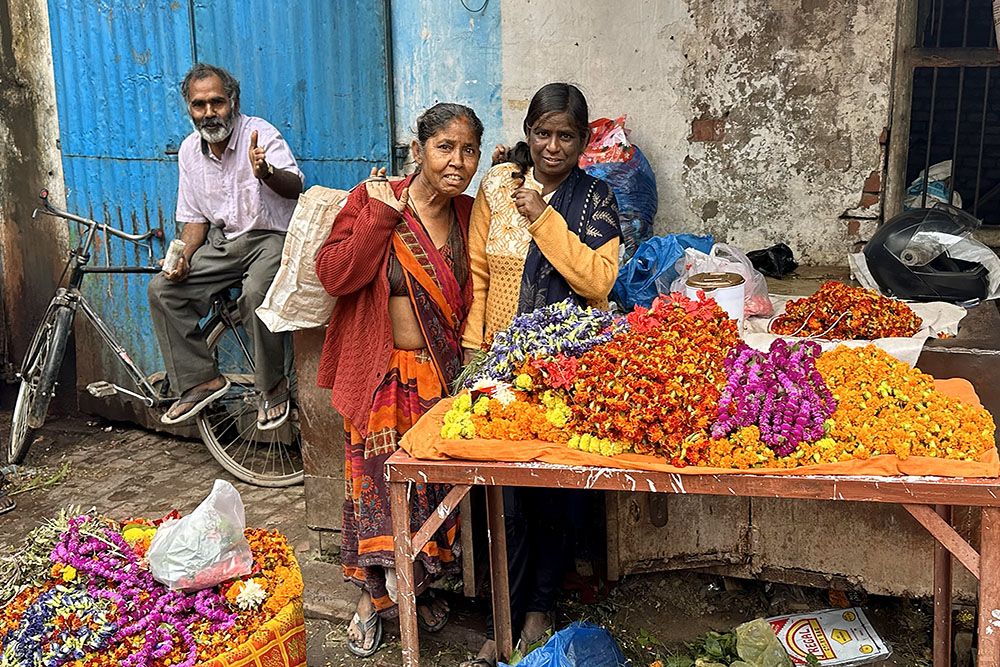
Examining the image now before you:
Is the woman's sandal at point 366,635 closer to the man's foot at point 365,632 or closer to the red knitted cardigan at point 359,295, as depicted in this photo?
the man's foot at point 365,632

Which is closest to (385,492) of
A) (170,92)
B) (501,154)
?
(501,154)

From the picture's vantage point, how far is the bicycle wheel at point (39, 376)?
5422 millimetres

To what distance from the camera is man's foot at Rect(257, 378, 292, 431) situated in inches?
199

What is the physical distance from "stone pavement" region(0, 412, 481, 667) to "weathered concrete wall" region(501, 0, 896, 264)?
2.52m

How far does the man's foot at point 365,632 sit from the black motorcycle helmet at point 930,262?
266 centimetres

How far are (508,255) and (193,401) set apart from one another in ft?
8.65

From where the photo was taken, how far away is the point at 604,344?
9.60ft

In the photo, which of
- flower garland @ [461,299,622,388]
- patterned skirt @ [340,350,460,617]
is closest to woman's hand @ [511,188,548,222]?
flower garland @ [461,299,622,388]

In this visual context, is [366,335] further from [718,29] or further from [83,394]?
[83,394]

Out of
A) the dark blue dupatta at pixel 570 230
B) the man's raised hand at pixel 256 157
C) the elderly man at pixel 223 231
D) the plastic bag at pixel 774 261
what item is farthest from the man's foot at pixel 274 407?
the plastic bag at pixel 774 261

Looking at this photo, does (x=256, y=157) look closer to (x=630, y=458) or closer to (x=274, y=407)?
(x=274, y=407)

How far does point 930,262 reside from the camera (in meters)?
4.29

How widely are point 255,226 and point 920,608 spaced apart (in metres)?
3.49

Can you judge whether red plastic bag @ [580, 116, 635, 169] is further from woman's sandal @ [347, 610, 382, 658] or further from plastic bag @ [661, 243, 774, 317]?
woman's sandal @ [347, 610, 382, 658]
